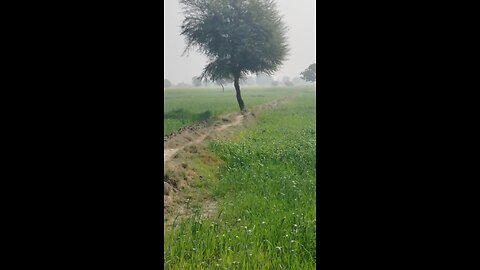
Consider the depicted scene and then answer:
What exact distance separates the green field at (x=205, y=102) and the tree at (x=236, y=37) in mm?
93

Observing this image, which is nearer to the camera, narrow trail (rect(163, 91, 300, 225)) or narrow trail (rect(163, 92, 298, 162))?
narrow trail (rect(163, 91, 300, 225))

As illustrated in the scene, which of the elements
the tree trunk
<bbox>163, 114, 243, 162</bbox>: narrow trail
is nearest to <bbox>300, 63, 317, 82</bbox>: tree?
the tree trunk

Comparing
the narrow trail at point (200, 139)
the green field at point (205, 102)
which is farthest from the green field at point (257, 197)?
the narrow trail at point (200, 139)

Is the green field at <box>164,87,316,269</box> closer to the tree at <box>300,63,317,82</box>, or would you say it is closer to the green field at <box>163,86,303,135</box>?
the green field at <box>163,86,303,135</box>

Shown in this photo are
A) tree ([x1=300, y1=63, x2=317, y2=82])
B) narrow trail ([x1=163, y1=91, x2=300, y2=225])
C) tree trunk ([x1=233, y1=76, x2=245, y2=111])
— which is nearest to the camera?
tree ([x1=300, y1=63, x2=317, y2=82])

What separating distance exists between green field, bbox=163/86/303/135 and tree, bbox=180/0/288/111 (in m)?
0.09

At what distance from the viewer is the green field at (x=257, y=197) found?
1.97 m

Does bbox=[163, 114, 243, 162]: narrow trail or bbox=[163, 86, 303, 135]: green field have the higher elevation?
bbox=[163, 86, 303, 135]: green field

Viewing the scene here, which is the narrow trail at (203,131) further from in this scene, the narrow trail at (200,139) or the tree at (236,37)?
the tree at (236,37)

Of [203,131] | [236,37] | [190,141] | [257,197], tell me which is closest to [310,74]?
[257,197]

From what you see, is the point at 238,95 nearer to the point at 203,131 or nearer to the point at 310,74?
the point at 203,131

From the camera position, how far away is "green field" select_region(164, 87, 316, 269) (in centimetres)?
197
